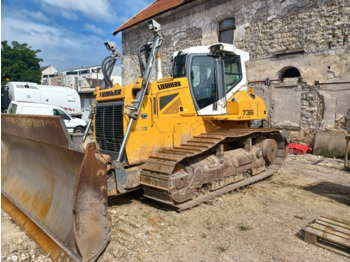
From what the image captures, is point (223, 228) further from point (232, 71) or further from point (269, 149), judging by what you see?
point (232, 71)

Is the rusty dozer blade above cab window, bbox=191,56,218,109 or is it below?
below

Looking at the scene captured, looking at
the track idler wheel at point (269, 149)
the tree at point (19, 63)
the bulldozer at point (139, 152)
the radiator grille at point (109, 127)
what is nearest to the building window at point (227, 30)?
the bulldozer at point (139, 152)

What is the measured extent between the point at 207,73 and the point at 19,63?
43959 mm

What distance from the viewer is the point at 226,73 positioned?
5879 mm

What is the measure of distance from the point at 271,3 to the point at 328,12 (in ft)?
7.46

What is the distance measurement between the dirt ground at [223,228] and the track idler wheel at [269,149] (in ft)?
2.71

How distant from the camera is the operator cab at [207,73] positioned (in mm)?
5348

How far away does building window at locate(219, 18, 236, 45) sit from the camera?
41.2ft

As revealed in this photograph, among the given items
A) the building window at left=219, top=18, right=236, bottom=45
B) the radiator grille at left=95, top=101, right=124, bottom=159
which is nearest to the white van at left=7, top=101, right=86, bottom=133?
the building window at left=219, top=18, right=236, bottom=45

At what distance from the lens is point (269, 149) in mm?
6523

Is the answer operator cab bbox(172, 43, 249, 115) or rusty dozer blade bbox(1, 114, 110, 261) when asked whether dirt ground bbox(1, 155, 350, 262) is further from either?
operator cab bbox(172, 43, 249, 115)

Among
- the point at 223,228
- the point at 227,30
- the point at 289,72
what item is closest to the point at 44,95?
the point at 227,30

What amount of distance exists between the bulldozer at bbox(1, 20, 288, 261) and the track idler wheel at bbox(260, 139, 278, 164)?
1.0 inches

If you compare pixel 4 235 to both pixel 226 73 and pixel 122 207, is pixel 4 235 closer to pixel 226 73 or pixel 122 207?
pixel 122 207
